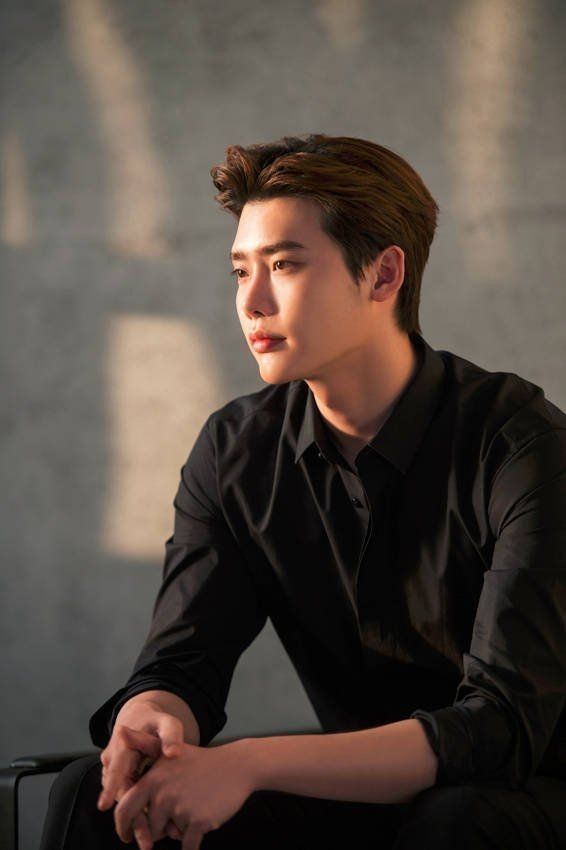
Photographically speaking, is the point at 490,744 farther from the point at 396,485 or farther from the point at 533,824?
the point at 396,485

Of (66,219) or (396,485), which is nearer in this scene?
(396,485)

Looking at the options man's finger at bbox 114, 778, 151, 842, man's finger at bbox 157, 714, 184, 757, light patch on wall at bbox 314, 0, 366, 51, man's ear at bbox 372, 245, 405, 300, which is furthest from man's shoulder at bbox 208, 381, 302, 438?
light patch on wall at bbox 314, 0, 366, 51

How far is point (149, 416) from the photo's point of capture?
2.96 metres

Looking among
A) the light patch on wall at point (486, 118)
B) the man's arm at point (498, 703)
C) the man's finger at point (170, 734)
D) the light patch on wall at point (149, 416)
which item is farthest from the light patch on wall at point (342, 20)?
the man's finger at point (170, 734)

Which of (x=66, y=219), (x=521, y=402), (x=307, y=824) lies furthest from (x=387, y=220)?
(x=66, y=219)

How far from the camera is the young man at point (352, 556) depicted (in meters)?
1.52

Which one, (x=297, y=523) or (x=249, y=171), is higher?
(x=249, y=171)

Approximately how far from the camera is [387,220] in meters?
1.91

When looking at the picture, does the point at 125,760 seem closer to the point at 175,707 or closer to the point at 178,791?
the point at 178,791

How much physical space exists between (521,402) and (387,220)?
0.39m

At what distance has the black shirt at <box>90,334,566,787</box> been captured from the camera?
1601 mm

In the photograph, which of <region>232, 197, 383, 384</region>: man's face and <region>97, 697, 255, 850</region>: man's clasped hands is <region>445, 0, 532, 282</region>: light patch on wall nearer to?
<region>232, 197, 383, 384</region>: man's face

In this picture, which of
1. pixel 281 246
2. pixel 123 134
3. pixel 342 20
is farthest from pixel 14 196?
pixel 281 246

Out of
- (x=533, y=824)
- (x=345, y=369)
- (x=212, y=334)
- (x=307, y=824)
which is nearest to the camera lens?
(x=533, y=824)
